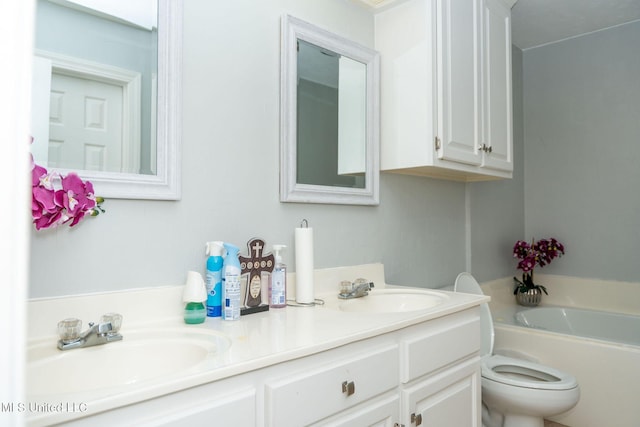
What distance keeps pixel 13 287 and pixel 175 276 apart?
2.82 feet

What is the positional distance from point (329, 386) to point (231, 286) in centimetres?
41

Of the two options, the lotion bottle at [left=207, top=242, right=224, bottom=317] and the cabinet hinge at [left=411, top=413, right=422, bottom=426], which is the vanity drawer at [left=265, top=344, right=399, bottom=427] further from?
the lotion bottle at [left=207, top=242, right=224, bottom=317]

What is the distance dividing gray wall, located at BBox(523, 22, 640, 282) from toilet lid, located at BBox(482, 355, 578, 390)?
1.31m

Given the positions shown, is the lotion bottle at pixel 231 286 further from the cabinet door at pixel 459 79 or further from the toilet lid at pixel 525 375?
the toilet lid at pixel 525 375

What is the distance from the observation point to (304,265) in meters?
1.51

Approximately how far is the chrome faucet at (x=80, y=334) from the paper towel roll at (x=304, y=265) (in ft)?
2.13

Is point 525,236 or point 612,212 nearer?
point 612,212

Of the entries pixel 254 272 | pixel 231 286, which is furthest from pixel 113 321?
pixel 254 272

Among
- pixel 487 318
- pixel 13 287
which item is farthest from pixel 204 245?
pixel 487 318

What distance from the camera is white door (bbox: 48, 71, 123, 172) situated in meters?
1.07

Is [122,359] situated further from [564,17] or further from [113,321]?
[564,17]

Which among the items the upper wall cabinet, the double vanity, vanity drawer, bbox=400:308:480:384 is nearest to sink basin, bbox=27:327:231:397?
the double vanity

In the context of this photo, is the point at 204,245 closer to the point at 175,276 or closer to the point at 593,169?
the point at 175,276

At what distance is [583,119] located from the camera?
3.03 metres
